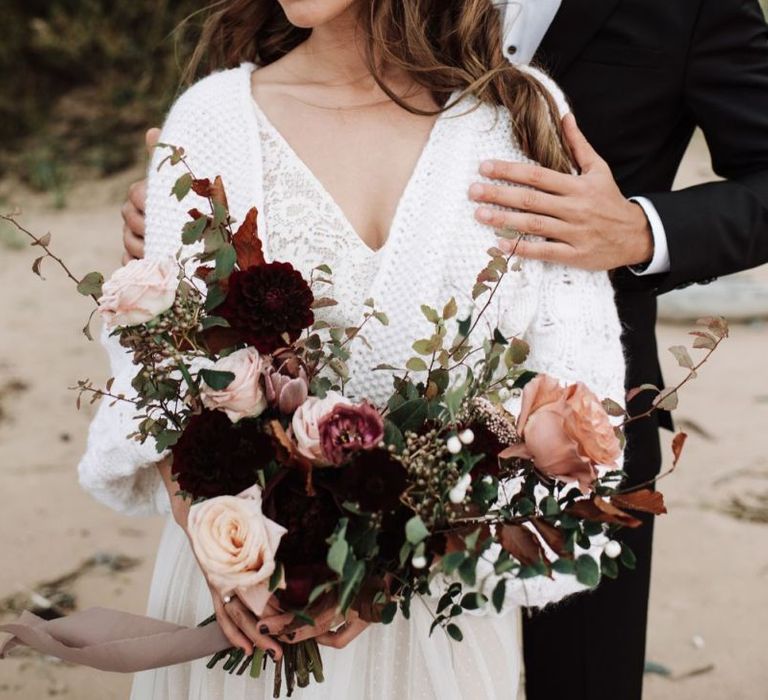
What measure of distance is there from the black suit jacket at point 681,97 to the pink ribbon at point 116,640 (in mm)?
1156

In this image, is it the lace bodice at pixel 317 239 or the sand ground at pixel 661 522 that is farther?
the sand ground at pixel 661 522

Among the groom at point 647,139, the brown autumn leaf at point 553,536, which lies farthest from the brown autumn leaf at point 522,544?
the groom at point 647,139

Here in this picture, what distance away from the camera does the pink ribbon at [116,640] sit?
4.88ft

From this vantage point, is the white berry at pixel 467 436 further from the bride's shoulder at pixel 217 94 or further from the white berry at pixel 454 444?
the bride's shoulder at pixel 217 94

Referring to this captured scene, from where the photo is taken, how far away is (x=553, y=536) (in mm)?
1296

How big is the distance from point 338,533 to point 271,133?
0.85 metres

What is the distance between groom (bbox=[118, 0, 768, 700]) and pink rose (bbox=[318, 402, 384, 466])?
72 centimetres

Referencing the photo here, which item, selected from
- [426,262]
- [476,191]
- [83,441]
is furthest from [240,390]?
[83,441]

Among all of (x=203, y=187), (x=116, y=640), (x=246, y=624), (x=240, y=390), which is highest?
(x=203, y=187)

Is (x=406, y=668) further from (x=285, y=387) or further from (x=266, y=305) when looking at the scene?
(x=266, y=305)

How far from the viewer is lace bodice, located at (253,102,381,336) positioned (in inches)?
68.3

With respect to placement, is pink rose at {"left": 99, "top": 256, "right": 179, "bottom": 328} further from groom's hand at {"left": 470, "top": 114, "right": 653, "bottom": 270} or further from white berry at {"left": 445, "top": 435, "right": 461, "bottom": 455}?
groom's hand at {"left": 470, "top": 114, "right": 653, "bottom": 270}

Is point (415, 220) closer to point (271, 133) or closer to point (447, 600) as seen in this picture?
point (271, 133)

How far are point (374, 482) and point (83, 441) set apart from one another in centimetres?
381
